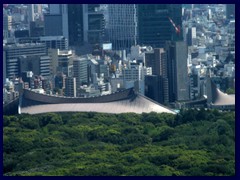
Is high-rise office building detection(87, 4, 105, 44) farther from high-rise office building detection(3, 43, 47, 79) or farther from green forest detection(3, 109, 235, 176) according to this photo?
green forest detection(3, 109, 235, 176)

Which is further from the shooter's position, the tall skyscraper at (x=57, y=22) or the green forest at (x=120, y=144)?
the tall skyscraper at (x=57, y=22)

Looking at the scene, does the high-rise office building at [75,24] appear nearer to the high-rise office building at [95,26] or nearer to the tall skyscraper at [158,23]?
the high-rise office building at [95,26]

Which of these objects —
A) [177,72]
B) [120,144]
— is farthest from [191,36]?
[120,144]

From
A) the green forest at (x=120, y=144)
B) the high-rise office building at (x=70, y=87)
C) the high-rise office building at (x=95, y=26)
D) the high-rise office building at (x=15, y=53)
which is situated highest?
the high-rise office building at (x=95, y=26)

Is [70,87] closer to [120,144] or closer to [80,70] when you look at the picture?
[80,70]

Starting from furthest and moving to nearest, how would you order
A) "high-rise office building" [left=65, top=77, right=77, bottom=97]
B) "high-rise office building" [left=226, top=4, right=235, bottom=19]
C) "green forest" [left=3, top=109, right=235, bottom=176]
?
"high-rise office building" [left=226, top=4, right=235, bottom=19] < "high-rise office building" [left=65, top=77, right=77, bottom=97] < "green forest" [left=3, top=109, right=235, bottom=176]

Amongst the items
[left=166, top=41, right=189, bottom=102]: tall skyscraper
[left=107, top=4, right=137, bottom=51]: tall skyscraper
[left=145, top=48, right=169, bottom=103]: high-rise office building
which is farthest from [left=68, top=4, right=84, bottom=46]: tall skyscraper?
[left=166, top=41, right=189, bottom=102]: tall skyscraper

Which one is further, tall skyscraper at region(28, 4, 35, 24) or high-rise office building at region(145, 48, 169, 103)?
tall skyscraper at region(28, 4, 35, 24)

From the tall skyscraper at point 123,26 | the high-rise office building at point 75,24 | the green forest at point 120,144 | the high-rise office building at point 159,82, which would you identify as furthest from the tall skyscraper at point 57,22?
the green forest at point 120,144
